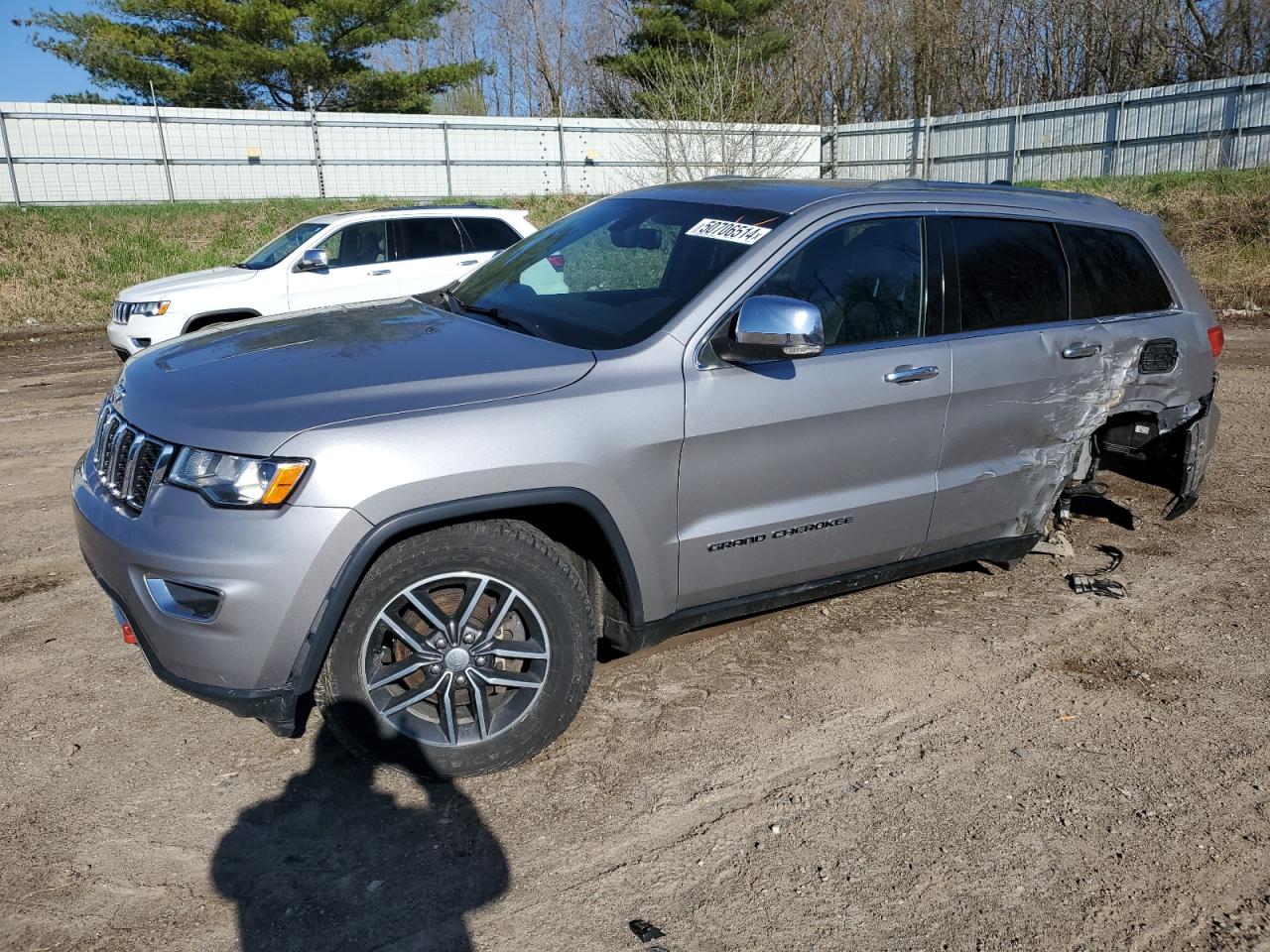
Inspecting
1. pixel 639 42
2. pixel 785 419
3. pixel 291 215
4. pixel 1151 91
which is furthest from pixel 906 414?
pixel 639 42

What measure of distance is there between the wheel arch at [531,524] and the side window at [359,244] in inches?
328

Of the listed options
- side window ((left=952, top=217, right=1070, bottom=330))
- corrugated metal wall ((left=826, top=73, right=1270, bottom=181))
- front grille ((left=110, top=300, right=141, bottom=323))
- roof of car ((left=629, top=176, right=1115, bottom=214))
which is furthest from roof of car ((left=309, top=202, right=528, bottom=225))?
corrugated metal wall ((left=826, top=73, right=1270, bottom=181))

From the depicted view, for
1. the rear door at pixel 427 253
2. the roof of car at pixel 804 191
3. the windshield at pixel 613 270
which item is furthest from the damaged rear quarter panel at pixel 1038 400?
the rear door at pixel 427 253

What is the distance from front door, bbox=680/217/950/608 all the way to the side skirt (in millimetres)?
39

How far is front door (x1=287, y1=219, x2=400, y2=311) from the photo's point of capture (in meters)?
10.7

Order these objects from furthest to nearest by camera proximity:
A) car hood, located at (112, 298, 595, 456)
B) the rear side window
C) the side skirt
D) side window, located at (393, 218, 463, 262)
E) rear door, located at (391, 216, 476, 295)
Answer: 1. side window, located at (393, 218, 463, 262)
2. rear door, located at (391, 216, 476, 295)
3. the rear side window
4. the side skirt
5. car hood, located at (112, 298, 595, 456)

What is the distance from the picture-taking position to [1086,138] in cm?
2612

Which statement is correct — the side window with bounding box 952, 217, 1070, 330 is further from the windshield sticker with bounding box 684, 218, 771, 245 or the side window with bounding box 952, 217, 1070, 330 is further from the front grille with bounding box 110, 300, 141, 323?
the front grille with bounding box 110, 300, 141, 323

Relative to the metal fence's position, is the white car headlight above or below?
below

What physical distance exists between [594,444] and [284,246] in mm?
9115

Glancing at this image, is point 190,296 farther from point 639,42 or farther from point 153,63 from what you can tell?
point 639,42

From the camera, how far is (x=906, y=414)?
3.94m

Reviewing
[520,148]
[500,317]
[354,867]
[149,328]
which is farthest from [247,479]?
[520,148]

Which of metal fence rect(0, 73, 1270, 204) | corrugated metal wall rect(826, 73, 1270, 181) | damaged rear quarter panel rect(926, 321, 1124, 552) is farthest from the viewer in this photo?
corrugated metal wall rect(826, 73, 1270, 181)
